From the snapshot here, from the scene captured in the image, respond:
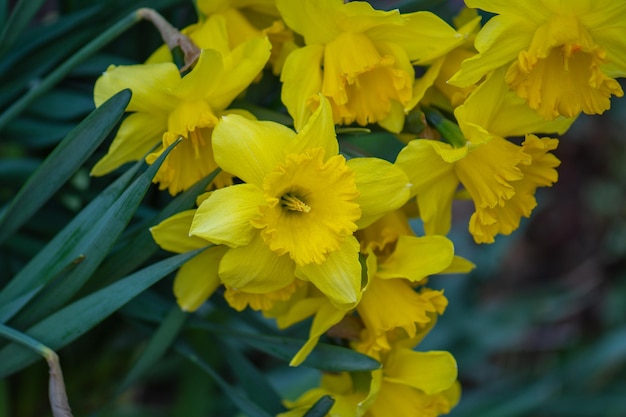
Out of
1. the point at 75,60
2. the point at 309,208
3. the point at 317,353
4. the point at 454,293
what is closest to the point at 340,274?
the point at 309,208

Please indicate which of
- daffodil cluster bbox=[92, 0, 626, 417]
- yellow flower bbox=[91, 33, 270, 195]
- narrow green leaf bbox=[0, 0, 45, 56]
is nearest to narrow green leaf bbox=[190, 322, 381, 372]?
Answer: daffodil cluster bbox=[92, 0, 626, 417]

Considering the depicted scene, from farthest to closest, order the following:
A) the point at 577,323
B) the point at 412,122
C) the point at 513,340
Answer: the point at 577,323 < the point at 513,340 < the point at 412,122

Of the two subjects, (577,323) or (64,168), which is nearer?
(64,168)

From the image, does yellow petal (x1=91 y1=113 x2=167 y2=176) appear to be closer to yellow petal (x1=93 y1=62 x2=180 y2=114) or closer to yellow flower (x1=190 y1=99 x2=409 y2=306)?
yellow petal (x1=93 y1=62 x2=180 y2=114)

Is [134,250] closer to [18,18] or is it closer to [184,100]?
[184,100]

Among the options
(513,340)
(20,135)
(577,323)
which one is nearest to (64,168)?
(20,135)

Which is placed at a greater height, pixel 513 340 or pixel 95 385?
pixel 95 385

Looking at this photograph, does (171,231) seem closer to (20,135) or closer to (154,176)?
(154,176)
